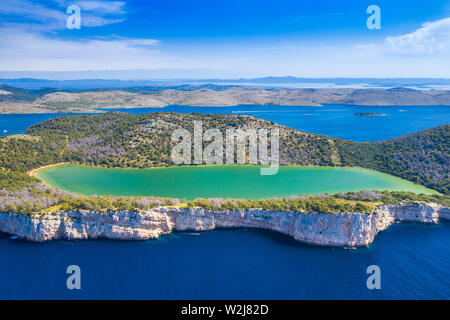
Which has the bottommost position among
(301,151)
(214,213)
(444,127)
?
(214,213)

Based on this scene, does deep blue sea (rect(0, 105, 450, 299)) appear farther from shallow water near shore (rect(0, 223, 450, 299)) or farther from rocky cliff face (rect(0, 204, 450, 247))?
rocky cliff face (rect(0, 204, 450, 247))

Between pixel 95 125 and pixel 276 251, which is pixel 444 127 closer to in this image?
pixel 276 251

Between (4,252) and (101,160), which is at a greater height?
(101,160)

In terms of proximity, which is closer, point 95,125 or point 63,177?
point 63,177

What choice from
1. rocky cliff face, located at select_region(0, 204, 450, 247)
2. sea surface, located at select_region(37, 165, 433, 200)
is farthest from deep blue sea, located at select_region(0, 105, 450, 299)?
sea surface, located at select_region(37, 165, 433, 200)

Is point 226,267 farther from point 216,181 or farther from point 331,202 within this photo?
point 216,181
